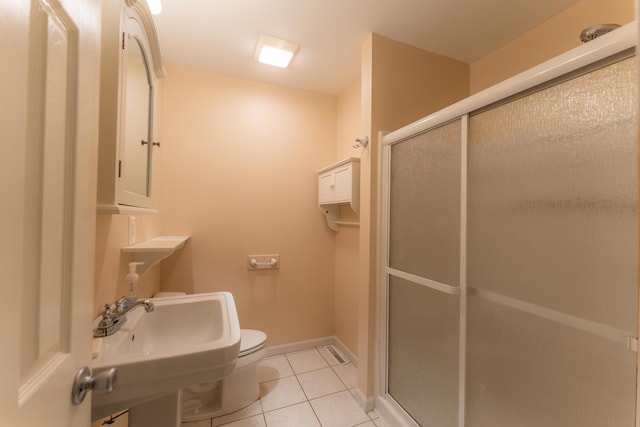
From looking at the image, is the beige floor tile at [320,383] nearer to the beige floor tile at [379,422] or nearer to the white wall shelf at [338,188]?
the beige floor tile at [379,422]

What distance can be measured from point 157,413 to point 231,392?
28.1 inches

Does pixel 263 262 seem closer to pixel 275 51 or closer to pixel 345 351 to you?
pixel 345 351

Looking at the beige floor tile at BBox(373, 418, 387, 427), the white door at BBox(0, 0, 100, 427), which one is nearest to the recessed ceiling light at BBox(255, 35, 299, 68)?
the white door at BBox(0, 0, 100, 427)

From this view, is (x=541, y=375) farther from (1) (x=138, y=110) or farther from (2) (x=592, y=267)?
(1) (x=138, y=110)

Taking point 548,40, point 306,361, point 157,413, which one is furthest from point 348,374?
point 548,40

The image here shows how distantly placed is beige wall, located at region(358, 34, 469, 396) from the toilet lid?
65 centimetres

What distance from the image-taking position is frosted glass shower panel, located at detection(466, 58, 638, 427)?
717mm

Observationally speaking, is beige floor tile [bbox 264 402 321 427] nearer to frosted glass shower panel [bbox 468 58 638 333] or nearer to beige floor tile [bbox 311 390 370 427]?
beige floor tile [bbox 311 390 370 427]

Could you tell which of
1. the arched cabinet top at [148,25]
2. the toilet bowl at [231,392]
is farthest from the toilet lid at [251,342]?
the arched cabinet top at [148,25]

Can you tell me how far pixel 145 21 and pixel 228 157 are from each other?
1.12 m

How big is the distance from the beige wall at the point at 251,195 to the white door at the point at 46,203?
1517mm

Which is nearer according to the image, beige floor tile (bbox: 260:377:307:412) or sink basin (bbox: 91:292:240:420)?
sink basin (bbox: 91:292:240:420)

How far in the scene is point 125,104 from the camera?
2.96ft

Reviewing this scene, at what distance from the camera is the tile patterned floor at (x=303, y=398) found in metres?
1.54
